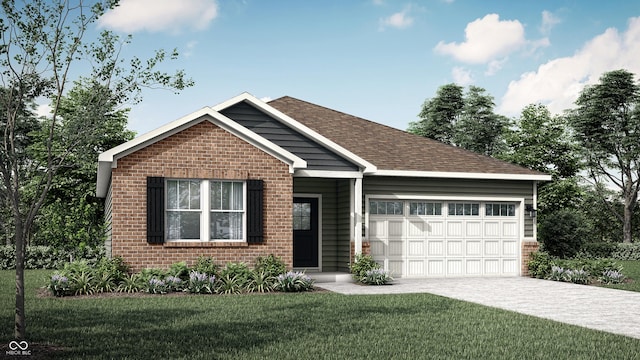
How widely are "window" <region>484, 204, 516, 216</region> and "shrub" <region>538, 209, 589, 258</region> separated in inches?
300

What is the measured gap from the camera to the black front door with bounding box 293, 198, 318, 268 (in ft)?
62.3

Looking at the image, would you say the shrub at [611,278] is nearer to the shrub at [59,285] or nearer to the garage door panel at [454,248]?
the garage door panel at [454,248]

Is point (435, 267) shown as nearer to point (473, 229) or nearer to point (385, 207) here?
point (473, 229)

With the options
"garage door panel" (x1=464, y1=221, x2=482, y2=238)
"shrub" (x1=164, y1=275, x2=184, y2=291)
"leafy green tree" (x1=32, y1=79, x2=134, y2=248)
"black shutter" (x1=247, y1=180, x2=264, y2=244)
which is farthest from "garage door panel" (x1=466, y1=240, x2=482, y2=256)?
"leafy green tree" (x1=32, y1=79, x2=134, y2=248)

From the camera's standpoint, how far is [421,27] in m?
19.9

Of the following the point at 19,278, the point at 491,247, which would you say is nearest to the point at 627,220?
the point at 491,247

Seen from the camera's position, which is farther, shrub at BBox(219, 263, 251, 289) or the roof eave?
the roof eave

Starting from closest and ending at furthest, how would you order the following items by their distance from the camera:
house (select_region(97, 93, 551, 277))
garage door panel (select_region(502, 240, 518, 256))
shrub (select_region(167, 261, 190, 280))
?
1. shrub (select_region(167, 261, 190, 280))
2. house (select_region(97, 93, 551, 277))
3. garage door panel (select_region(502, 240, 518, 256))

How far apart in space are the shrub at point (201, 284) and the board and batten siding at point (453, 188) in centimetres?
558

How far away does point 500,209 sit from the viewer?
20094 millimetres

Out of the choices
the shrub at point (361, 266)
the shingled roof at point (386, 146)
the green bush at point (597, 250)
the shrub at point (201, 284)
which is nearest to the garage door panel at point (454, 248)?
the shingled roof at point (386, 146)

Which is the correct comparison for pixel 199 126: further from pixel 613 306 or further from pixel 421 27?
pixel 613 306

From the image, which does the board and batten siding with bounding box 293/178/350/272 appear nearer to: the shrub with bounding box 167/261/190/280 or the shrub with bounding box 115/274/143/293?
the shrub with bounding box 167/261/190/280

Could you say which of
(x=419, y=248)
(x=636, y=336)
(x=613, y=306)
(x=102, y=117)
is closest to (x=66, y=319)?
(x=102, y=117)
